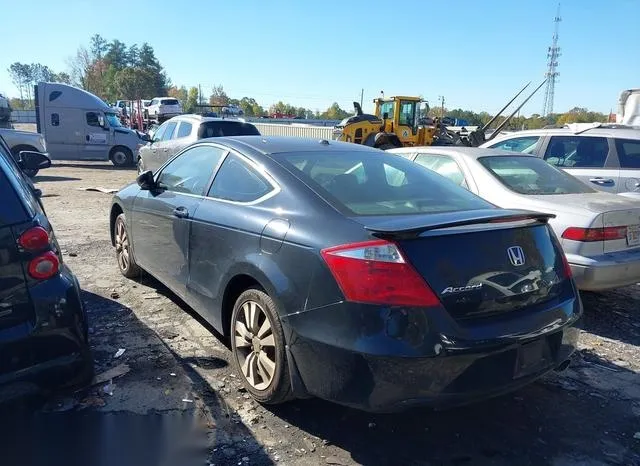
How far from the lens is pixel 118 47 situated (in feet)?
342

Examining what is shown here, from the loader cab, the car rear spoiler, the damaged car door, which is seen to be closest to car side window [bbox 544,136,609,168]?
the car rear spoiler

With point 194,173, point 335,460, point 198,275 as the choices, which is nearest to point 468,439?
point 335,460

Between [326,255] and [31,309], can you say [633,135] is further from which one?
[31,309]

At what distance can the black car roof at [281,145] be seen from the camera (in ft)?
12.4

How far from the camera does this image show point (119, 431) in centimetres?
298

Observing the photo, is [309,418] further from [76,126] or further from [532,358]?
[76,126]

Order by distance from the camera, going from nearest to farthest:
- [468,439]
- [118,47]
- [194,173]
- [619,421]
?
[468,439] → [619,421] → [194,173] → [118,47]

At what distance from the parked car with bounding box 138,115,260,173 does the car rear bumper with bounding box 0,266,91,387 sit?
8777 millimetres

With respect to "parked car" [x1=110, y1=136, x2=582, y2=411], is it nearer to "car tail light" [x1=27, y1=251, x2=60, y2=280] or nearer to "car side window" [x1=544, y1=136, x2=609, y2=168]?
"car tail light" [x1=27, y1=251, x2=60, y2=280]

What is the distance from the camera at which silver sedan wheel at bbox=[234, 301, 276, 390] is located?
3096 millimetres

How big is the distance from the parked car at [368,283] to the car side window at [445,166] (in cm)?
182

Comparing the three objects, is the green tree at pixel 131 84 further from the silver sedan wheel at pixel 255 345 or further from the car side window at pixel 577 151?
the silver sedan wheel at pixel 255 345

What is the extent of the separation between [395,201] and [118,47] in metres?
115

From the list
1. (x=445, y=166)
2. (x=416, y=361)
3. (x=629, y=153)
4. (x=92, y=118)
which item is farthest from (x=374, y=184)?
(x=92, y=118)
